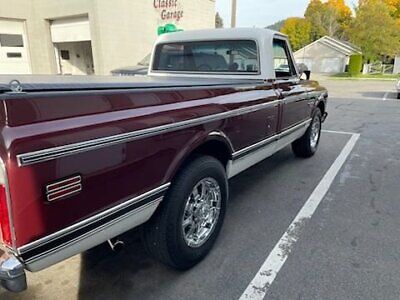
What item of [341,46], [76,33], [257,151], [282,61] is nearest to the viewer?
[257,151]

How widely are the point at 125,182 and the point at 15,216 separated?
0.61 meters

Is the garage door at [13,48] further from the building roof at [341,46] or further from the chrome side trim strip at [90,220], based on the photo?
the building roof at [341,46]

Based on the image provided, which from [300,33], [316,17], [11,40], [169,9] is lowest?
[11,40]

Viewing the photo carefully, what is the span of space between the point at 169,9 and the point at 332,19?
55813 mm

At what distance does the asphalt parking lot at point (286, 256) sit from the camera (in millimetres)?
2525

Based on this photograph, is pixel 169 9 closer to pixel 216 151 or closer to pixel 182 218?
pixel 216 151

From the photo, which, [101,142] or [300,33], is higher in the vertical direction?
[300,33]

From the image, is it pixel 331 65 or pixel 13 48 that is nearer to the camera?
pixel 13 48

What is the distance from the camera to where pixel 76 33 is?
14336mm

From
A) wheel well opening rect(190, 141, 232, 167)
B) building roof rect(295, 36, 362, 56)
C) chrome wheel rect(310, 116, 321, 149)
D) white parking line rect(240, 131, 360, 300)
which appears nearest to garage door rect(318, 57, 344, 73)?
building roof rect(295, 36, 362, 56)

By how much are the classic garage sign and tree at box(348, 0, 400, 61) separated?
27306 millimetres

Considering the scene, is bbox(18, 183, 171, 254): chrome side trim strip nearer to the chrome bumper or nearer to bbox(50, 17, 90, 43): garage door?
the chrome bumper

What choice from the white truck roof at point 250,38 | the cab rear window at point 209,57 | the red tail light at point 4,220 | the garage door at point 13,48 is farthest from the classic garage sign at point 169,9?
the red tail light at point 4,220

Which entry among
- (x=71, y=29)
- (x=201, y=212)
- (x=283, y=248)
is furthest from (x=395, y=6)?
(x=201, y=212)
